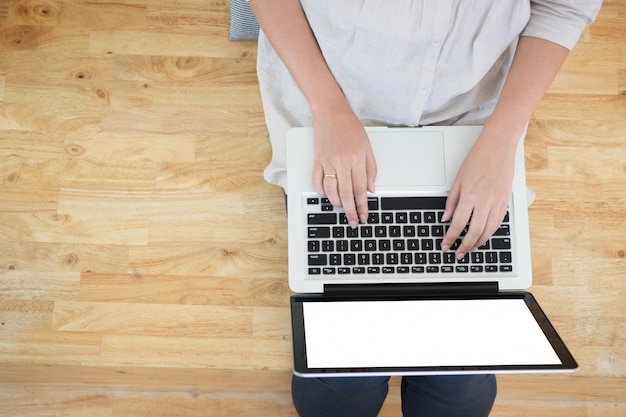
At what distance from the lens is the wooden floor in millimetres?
1272

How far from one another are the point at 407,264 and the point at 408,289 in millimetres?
39

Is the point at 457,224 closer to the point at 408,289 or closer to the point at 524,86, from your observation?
the point at 408,289

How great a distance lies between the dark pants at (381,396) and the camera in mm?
1062

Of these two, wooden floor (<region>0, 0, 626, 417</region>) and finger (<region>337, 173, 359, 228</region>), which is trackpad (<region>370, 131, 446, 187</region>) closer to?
finger (<region>337, 173, 359, 228</region>)

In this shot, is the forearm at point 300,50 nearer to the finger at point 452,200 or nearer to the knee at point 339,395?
the finger at point 452,200

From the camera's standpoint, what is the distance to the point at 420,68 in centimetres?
91

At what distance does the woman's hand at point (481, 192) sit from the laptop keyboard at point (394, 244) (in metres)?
0.03

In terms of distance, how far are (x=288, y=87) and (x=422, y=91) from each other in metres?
0.23

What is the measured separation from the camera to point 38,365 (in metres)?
1.26

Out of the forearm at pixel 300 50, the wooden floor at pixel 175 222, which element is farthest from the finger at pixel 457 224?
the wooden floor at pixel 175 222

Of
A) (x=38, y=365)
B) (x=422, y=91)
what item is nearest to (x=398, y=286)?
(x=422, y=91)

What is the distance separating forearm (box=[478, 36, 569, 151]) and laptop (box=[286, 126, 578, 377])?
Result: 59 millimetres

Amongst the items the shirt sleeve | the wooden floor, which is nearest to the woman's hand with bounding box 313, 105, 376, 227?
the shirt sleeve

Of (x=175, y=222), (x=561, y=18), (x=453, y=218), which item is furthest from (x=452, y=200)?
(x=175, y=222)
